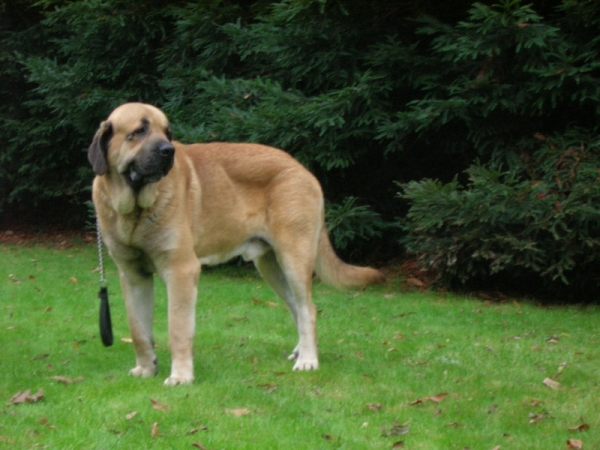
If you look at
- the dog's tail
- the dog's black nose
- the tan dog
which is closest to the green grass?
the tan dog

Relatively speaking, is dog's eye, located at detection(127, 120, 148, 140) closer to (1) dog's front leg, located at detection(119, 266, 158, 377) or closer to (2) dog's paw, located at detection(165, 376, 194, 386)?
(1) dog's front leg, located at detection(119, 266, 158, 377)

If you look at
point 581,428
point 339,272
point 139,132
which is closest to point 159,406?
point 139,132

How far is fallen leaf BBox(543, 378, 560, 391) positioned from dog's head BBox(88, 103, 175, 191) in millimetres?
3095

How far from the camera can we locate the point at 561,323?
904cm

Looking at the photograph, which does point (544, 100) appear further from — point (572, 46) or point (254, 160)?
point (254, 160)

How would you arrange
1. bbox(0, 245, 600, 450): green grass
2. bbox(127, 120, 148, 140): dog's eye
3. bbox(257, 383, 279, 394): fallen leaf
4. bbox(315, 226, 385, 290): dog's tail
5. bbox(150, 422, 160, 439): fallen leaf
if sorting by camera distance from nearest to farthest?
bbox(150, 422, 160, 439): fallen leaf, bbox(0, 245, 600, 450): green grass, bbox(127, 120, 148, 140): dog's eye, bbox(257, 383, 279, 394): fallen leaf, bbox(315, 226, 385, 290): dog's tail

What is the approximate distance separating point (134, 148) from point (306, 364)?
2.09 m

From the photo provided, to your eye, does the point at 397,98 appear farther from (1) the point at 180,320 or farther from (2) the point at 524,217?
(1) the point at 180,320

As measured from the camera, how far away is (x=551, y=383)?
21.0 feet

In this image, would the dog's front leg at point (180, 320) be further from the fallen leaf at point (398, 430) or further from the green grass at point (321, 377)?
the fallen leaf at point (398, 430)

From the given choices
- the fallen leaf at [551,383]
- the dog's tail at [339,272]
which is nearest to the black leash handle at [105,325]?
the dog's tail at [339,272]

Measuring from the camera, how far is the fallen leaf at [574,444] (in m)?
5.02

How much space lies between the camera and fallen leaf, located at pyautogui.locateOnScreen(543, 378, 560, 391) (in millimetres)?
6312

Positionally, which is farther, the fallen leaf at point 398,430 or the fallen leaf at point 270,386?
the fallen leaf at point 270,386
